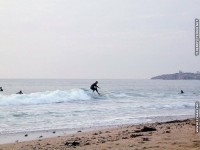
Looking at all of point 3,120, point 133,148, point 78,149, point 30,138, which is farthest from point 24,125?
point 133,148

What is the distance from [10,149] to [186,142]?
4633 millimetres

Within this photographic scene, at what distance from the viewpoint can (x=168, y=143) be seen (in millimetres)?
8742

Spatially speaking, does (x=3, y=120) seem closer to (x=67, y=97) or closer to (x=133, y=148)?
(x=133, y=148)

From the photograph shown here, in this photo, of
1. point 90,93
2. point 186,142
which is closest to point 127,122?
point 186,142

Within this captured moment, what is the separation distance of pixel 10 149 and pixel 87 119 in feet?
27.0

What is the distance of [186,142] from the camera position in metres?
8.66

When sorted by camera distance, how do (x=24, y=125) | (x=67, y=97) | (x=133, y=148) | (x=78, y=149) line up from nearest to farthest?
1. (x=133, y=148)
2. (x=78, y=149)
3. (x=24, y=125)
4. (x=67, y=97)

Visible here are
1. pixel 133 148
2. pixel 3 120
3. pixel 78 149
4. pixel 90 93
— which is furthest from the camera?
pixel 90 93

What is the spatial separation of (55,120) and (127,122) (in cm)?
342

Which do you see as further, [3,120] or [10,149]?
[3,120]

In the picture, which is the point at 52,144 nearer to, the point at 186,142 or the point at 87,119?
the point at 186,142

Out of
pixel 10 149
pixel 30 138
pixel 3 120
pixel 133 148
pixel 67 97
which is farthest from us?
pixel 67 97

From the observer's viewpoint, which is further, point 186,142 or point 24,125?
point 24,125

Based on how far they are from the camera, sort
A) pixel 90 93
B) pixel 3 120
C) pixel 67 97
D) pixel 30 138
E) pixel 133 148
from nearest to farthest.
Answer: pixel 133 148
pixel 30 138
pixel 3 120
pixel 67 97
pixel 90 93
